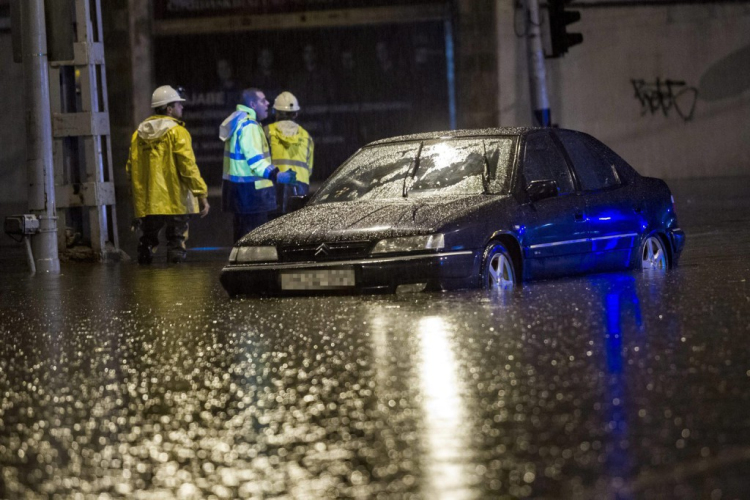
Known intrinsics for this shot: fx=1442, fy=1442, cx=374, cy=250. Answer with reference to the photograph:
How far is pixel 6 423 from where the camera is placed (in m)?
5.45

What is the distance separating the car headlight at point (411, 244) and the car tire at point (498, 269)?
1.40 ft

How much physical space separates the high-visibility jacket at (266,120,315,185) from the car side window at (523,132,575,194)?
203 inches

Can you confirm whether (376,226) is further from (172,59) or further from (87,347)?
(172,59)

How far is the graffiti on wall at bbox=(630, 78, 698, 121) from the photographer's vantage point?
78.6 feet

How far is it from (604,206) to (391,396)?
5279 millimetres

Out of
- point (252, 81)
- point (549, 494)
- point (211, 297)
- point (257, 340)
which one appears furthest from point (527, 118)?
point (549, 494)

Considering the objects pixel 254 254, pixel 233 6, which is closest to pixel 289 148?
pixel 254 254

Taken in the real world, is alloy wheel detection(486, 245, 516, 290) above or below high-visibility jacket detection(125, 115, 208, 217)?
below

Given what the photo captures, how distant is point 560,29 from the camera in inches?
763

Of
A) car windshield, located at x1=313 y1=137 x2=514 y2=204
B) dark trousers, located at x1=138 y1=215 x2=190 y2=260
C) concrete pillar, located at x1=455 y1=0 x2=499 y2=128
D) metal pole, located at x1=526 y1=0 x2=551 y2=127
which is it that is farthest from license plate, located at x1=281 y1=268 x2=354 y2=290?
concrete pillar, located at x1=455 y1=0 x2=499 y2=128

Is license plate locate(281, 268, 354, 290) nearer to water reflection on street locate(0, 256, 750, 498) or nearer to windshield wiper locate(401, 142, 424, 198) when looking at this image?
water reflection on street locate(0, 256, 750, 498)

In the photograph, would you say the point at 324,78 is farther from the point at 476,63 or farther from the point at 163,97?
the point at 163,97

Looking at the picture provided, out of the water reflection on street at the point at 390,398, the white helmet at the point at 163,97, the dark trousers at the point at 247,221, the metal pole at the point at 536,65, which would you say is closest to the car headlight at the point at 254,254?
the water reflection on street at the point at 390,398

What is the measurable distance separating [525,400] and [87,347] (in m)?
3.09
